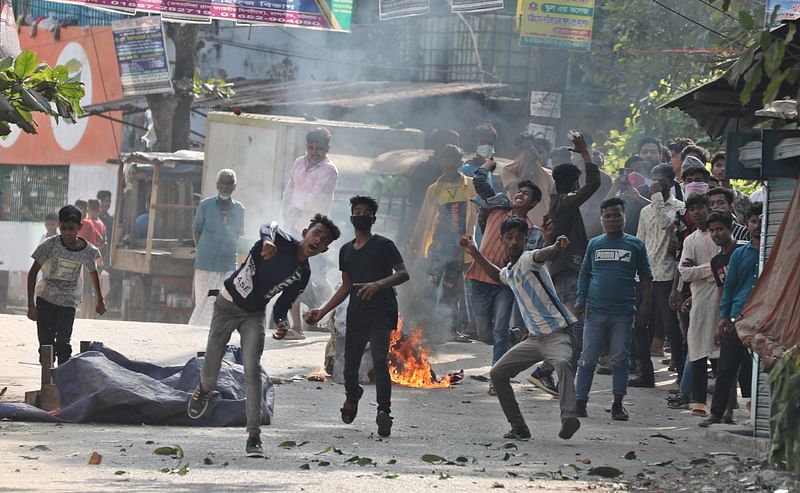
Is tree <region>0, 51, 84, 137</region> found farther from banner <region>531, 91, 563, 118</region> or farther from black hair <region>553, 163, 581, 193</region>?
banner <region>531, 91, 563, 118</region>

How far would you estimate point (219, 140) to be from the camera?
68.0 feet

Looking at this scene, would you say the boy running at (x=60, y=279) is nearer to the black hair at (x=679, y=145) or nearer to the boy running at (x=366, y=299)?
the boy running at (x=366, y=299)

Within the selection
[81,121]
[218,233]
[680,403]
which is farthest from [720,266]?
[81,121]

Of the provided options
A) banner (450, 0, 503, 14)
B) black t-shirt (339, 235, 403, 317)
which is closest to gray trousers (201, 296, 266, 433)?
black t-shirt (339, 235, 403, 317)

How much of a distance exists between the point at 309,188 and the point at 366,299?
6.38m

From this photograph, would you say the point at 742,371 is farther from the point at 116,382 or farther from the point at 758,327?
the point at 116,382

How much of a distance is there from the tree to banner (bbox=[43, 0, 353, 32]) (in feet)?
33.0

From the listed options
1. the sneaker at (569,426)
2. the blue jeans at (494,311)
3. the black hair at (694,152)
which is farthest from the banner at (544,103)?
the sneaker at (569,426)

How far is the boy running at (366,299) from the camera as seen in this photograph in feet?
32.3

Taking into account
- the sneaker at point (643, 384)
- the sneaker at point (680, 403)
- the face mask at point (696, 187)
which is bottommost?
the sneaker at point (643, 384)

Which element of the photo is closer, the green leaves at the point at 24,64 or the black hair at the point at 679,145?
the green leaves at the point at 24,64

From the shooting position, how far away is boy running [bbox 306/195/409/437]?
32.3 ft

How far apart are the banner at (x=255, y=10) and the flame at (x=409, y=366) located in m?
9.09

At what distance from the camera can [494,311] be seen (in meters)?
12.4
